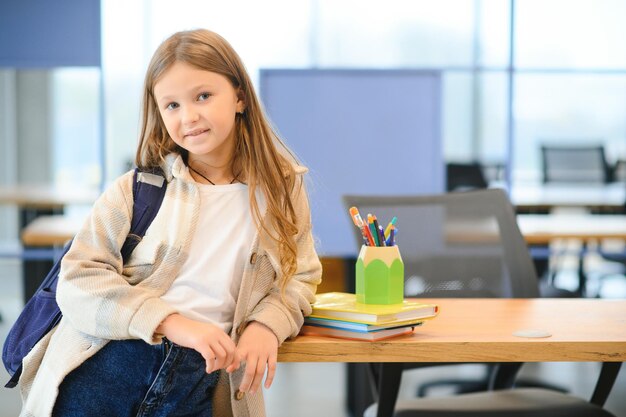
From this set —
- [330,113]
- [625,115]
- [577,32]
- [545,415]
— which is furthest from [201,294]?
[625,115]

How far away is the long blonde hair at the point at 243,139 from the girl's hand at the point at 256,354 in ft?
0.35

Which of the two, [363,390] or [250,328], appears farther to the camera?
[363,390]

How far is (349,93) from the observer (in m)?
4.39

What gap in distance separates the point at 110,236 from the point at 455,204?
114 cm

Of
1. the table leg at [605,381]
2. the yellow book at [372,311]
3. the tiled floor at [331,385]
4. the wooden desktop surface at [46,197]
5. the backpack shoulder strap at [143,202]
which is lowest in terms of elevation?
the tiled floor at [331,385]

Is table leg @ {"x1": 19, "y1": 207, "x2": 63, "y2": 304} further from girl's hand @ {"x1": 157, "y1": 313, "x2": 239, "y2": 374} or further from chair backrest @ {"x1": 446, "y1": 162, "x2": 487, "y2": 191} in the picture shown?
girl's hand @ {"x1": 157, "y1": 313, "x2": 239, "y2": 374}

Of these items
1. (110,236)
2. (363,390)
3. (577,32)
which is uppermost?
(577,32)

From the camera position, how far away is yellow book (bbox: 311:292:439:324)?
59.1 inches

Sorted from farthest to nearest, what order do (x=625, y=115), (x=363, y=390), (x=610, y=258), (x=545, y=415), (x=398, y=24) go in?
1. (x=625, y=115)
2. (x=398, y=24)
3. (x=610, y=258)
4. (x=363, y=390)
5. (x=545, y=415)

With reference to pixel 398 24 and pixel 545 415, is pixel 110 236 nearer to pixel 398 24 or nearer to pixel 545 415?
pixel 545 415

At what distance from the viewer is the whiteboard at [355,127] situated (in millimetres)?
4363

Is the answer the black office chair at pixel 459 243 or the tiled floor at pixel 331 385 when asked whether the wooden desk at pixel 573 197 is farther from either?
the black office chair at pixel 459 243

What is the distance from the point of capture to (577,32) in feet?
17.5

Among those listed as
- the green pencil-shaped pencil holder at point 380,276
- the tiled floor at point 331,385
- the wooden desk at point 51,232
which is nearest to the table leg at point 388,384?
the green pencil-shaped pencil holder at point 380,276
